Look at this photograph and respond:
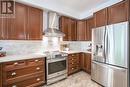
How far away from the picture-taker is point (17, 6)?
2965 mm

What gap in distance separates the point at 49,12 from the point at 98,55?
231 cm

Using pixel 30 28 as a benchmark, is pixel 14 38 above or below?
below

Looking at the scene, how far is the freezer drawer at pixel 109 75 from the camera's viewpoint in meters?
2.48

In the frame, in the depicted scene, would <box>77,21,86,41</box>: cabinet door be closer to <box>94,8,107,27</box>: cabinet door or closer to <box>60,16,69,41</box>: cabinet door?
<box>60,16,69,41</box>: cabinet door

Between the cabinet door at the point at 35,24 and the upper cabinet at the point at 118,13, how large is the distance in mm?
2174

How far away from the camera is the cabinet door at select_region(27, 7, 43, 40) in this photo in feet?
10.7

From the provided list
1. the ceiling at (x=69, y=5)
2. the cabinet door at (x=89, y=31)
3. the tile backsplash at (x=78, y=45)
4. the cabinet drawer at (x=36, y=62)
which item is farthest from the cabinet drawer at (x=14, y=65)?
the cabinet door at (x=89, y=31)

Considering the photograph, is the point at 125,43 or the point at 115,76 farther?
the point at 115,76

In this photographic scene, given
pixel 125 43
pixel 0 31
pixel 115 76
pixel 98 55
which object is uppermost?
pixel 0 31

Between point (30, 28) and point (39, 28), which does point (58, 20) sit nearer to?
point (39, 28)

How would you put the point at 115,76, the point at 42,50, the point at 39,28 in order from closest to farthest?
the point at 115,76
the point at 39,28
the point at 42,50

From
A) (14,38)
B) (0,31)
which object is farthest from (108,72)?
(0,31)

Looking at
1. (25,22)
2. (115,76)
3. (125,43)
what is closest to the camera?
(125,43)

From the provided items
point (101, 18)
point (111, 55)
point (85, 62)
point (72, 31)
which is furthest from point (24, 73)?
point (72, 31)
